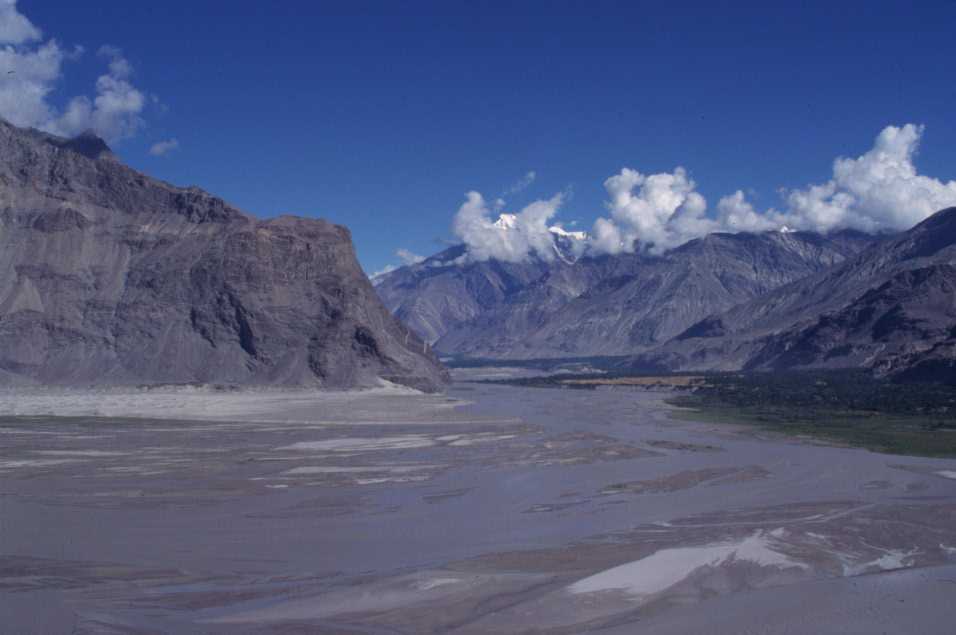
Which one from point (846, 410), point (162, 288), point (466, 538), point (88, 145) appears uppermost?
point (88, 145)

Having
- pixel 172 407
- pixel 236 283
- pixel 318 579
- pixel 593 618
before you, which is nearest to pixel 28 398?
pixel 172 407

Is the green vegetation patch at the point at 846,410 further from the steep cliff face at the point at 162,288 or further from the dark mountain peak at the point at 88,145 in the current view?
the dark mountain peak at the point at 88,145

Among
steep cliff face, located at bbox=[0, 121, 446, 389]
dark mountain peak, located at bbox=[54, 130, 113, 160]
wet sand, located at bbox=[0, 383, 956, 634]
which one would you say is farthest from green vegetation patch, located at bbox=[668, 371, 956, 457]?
dark mountain peak, located at bbox=[54, 130, 113, 160]

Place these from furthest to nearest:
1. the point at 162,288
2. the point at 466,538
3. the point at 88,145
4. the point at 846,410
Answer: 1. the point at 88,145
2. the point at 162,288
3. the point at 846,410
4. the point at 466,538

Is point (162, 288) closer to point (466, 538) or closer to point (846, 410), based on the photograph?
point (846, 410)

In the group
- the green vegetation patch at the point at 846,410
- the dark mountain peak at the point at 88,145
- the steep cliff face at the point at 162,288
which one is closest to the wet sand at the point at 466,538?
the green vegetation patch at the point at 846,410

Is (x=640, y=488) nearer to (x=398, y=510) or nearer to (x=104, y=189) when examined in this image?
(x=398, y=510)

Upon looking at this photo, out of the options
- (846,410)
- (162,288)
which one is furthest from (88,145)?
(846,410)
